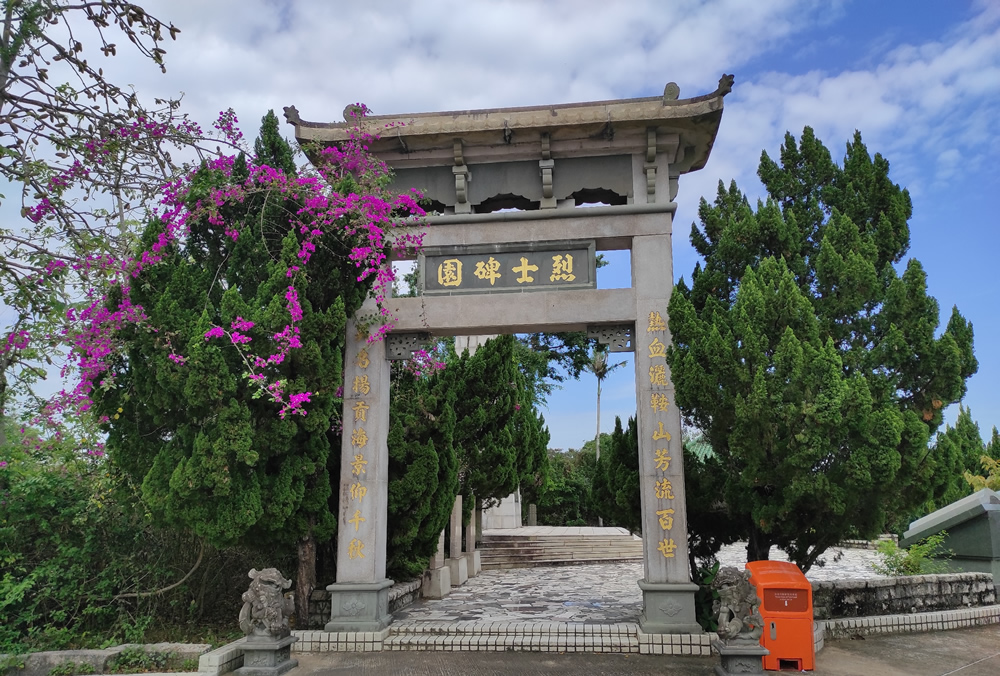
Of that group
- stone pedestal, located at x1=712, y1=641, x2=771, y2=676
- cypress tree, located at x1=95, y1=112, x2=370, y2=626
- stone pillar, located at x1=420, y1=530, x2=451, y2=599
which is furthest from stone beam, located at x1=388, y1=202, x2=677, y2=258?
stone pillar, located at x1=420, y1=530, x2=451, y2=599

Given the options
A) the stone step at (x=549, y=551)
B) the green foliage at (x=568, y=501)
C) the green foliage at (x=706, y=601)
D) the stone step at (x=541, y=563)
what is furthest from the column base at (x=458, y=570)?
the green foliage at (x=568, y=501)

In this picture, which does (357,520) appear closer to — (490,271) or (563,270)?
(490,271)

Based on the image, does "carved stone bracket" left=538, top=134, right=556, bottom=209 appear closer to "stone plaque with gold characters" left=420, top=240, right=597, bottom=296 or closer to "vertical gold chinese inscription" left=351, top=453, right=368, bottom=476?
"stone plaque with gold characters" left=420, top=240, right=597, bottom=296

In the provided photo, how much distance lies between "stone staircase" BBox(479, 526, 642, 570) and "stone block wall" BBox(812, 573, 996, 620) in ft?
27.2

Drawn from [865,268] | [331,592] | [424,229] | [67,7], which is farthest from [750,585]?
[67,7]

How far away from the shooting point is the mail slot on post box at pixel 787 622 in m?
6.38

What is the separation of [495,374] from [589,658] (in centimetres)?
510

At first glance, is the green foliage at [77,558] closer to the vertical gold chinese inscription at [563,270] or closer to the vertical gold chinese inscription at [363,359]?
the vertical gold chinese inscription at [363,359]

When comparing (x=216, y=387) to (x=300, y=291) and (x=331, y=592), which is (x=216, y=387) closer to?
(x=300, y=291)

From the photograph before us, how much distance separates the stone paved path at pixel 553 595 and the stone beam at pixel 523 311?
11.1 ft

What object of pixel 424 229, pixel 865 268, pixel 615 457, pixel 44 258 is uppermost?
pixel 424 229

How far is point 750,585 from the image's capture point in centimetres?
606

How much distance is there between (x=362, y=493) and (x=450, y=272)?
2.62 meters

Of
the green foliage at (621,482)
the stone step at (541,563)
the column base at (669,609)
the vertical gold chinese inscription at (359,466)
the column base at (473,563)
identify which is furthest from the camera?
the stone step at (541,563)
